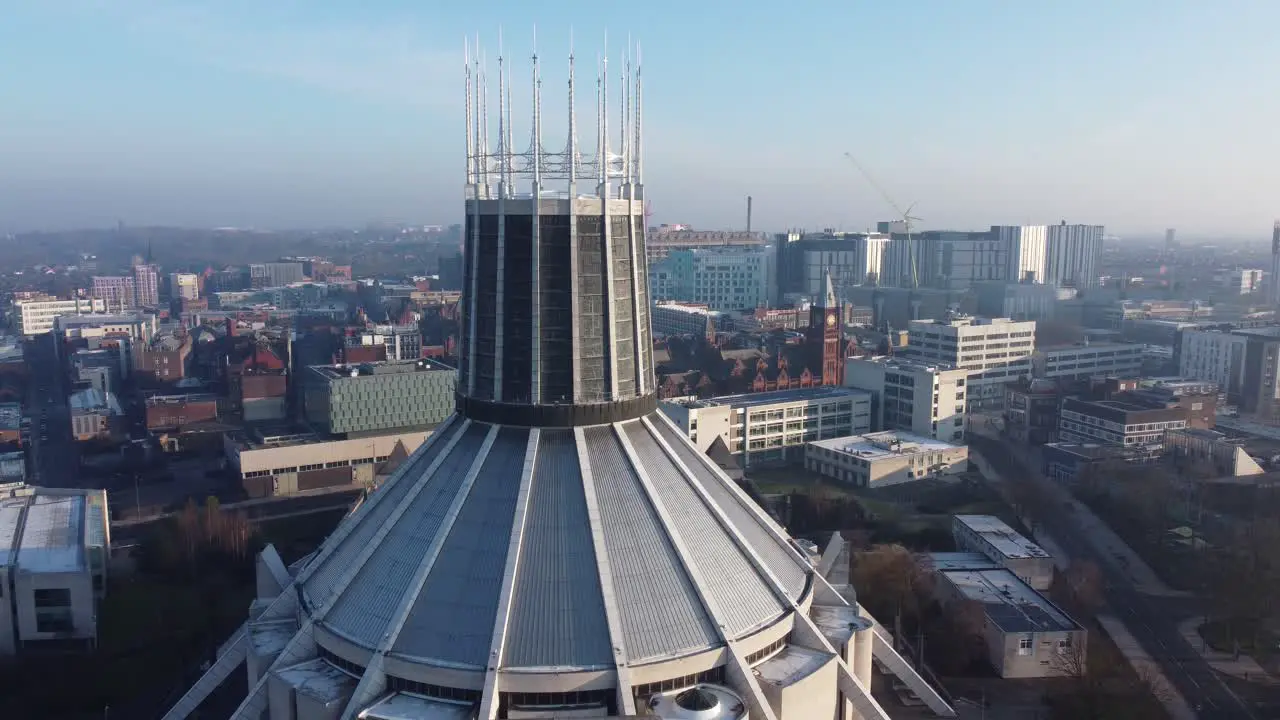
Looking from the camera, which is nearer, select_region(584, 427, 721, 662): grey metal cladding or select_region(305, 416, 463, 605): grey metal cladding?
select_region(584, 427, 721, 662): grey metal cladding

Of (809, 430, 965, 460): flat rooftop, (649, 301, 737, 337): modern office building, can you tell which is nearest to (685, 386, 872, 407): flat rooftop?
(809, 430, 965, 460): flat rooftop

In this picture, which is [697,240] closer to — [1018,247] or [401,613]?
[1018,247]

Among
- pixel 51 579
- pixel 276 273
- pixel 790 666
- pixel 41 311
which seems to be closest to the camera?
pixel 790 666

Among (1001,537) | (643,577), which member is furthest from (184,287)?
(643,577)

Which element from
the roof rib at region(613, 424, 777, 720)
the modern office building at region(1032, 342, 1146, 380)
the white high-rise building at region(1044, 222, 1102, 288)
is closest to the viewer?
the roof rib at region(613, 424, 777, 720)

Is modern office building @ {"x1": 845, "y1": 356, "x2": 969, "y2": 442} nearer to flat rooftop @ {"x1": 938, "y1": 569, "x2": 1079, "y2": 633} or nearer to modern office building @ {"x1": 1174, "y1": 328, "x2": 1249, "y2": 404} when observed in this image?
flat rooftop @ {"x1": 938, "y1": 569, "x2": 1079, "y2": 633}

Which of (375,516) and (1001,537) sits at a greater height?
(375,516)

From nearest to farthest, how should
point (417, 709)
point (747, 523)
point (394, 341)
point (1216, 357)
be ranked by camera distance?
point (417, 709) < point (747, 523) < point (1216, 357) < point (394, 341)
